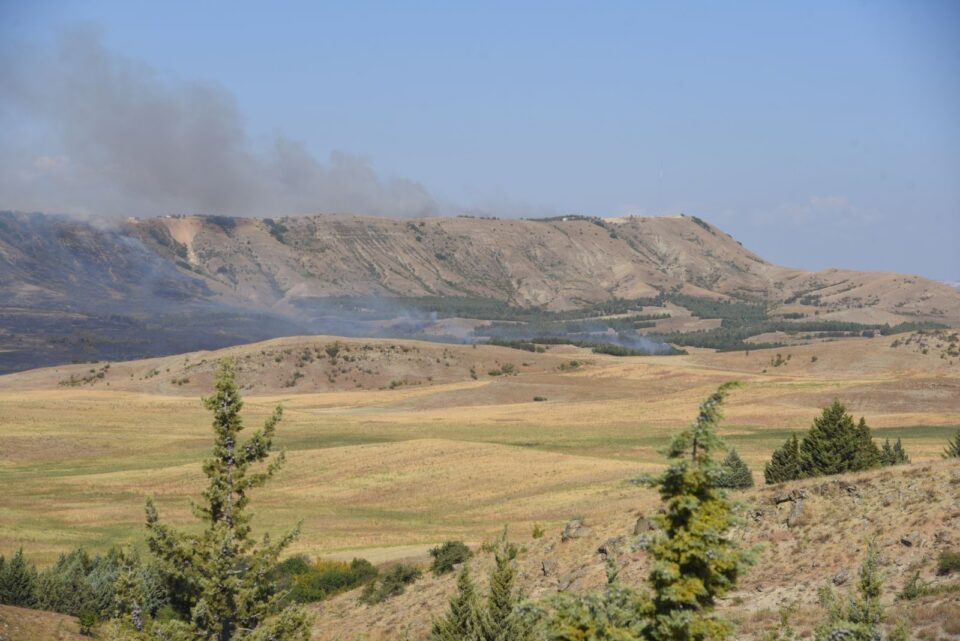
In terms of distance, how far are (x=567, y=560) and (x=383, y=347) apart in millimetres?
124372

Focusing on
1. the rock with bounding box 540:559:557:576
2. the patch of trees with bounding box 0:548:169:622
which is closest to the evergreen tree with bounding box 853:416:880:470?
the rock with bounding box 540:559:557:576

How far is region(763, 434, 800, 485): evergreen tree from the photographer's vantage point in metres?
39.8

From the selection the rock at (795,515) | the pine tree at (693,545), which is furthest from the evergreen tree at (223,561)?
the rock at (795,515)

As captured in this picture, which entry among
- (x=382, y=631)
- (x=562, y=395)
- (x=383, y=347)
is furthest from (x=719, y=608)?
(x=383, y=347)

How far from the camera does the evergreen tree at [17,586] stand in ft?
114

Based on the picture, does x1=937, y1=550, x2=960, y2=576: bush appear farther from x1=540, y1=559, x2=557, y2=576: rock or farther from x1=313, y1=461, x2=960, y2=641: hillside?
x1=540, y1=559, x2=557, y2=576: rock

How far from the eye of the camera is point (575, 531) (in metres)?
34.1

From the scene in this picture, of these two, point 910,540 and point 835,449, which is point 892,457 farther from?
point 910,540

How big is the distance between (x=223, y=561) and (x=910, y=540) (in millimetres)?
17321

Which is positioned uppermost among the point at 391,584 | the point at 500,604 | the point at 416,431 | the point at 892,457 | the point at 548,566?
the point at 892,457

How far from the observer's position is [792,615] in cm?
2278

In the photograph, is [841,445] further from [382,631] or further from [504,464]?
[504,464]

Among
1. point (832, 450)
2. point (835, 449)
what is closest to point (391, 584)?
point (832, 450)

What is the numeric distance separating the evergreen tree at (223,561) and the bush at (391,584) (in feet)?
58.3
